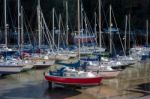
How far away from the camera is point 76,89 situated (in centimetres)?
3362

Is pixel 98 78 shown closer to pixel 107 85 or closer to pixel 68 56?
pixel 107 85

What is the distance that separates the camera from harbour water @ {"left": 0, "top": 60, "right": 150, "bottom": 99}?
3103 centimetres

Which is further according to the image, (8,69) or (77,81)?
(8,69)

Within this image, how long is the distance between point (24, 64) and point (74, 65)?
22.9ft

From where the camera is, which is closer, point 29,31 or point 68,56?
point 68,56

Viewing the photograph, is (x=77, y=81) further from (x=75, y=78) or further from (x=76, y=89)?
(x=76, y=89)

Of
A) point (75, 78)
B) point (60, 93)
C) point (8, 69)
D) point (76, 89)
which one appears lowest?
point (60, 93)

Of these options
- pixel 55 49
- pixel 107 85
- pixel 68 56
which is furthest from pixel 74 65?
pixel 55 49

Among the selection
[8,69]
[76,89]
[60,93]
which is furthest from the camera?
[8,69]

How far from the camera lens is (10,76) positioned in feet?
136

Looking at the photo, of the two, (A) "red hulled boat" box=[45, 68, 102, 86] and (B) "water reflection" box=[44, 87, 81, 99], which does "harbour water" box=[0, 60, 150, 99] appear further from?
(A) "red hulled boat" box=[45, 68, 102, 86]

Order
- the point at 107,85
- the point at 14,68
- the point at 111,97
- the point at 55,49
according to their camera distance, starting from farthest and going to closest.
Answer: the point at 55,49, the point at 14,68, the point at 107,85, the point at 111,97

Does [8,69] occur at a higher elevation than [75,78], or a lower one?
higher

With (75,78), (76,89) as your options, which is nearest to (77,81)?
(75,78)
